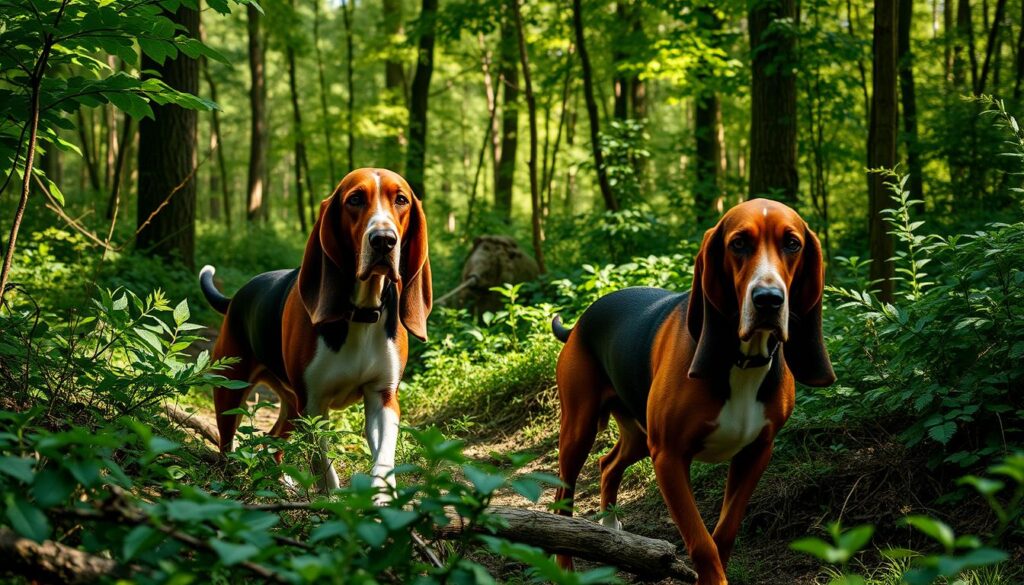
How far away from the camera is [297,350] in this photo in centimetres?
440

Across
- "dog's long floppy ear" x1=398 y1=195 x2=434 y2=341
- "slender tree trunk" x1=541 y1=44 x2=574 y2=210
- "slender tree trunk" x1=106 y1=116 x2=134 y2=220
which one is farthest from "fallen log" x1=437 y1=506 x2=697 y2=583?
"slender tree trunk" x1=541 y1=44 x2=574 y2=210

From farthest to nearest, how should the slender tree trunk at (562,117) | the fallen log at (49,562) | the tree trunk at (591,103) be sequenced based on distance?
1. the slender tree trunk at (562,117)
2. the tree trunk at (591,103)
3. the fallen log at (49,562)

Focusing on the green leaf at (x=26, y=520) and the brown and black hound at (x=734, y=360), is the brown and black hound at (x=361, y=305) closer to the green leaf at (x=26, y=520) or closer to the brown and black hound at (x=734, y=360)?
the brown and black hound at (x=734, y=360)

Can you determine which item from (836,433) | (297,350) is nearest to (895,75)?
(836,433)

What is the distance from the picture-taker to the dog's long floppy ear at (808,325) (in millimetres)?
3424

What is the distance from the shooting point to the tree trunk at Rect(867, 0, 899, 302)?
6.16 metres

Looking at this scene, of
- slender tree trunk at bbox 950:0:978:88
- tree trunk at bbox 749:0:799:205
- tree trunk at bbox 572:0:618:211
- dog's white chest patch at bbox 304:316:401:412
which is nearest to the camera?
dog's white chest patch at bbox 304:316:401:412

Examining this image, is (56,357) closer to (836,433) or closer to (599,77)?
(836,433)

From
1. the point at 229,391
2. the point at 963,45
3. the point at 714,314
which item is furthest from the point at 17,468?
the point at 963,45

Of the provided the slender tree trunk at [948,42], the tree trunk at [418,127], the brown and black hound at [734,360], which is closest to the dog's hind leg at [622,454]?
the brown and black hound at [734,360]

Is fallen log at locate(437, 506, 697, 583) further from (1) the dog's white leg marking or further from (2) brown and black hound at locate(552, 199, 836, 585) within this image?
(1) the dog's white leg marking

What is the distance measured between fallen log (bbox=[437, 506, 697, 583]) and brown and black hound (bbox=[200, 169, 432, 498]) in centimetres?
100

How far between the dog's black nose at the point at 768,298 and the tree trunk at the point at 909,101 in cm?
1017

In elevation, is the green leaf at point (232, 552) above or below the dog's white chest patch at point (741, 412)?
above
